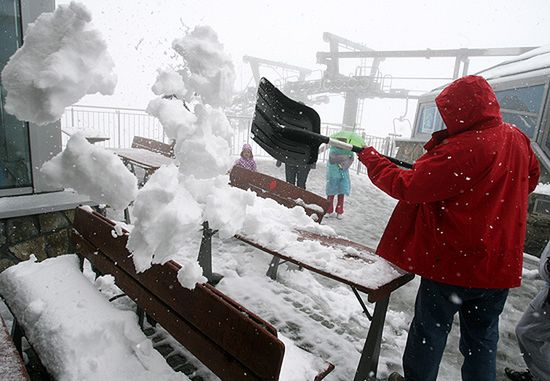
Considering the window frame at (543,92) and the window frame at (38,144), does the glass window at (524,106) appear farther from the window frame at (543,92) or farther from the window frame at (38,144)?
the window frame at (38,144)

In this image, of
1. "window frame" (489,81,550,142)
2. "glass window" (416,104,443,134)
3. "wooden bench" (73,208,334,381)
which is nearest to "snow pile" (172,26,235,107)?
"wooden bench" (73,208,334,381)

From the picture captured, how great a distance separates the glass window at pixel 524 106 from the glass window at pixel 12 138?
7.77 metres

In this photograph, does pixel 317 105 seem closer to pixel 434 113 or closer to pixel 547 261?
pixel 434 113

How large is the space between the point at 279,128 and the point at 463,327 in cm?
194

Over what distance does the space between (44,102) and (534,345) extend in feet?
10.3

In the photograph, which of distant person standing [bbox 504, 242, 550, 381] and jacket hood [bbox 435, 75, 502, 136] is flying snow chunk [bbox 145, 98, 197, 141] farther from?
distant person standing [bbox 504, 242, 550, 381]

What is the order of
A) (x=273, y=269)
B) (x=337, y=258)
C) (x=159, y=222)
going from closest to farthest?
(x=159, y=222), (x=337, y=258), (x=273, y=269)

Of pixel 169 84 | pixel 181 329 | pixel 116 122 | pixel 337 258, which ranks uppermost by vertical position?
pixel 169 84

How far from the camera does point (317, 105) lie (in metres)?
23.7

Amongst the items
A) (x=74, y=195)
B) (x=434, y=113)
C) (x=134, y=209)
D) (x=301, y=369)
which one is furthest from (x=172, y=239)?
(x=434, y=113)

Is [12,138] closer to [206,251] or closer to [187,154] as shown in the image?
[206,251]

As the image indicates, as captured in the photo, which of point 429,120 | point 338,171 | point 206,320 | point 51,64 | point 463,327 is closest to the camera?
point 51,64

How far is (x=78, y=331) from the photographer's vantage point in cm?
180

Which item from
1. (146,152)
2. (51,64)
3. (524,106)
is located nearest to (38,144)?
(51,64)
